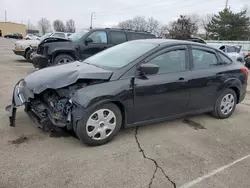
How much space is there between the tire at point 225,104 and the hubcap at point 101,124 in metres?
2.38

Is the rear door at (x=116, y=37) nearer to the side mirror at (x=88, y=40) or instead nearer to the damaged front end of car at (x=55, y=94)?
the side mirror at (x=88, y=40)

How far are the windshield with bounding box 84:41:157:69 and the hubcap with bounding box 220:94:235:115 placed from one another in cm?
198

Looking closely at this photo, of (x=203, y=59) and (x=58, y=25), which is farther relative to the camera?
(x=58, y=25)

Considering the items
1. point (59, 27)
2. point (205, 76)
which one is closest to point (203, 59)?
point (205, 76)

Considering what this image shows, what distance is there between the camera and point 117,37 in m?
8.97

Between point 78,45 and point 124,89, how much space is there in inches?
216

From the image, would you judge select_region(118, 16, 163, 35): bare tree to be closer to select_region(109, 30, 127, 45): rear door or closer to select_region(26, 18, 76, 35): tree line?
select_region(26, 18, 76, 35): tree line

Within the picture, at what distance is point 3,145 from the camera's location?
10.5 ft

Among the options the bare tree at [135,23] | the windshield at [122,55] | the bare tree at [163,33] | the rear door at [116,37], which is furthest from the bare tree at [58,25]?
the windshield at [122,55]

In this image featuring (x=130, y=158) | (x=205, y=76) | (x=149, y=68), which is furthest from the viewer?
(x=205, y=76)

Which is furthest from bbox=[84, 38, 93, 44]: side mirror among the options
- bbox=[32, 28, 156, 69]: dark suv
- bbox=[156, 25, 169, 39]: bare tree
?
bbox=[156, 25, 169, 39]: bare tree

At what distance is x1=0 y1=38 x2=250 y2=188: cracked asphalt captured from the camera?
2578mm

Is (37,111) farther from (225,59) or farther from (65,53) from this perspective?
(65,53)

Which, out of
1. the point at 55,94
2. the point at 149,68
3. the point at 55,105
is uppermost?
the point at 149,68
